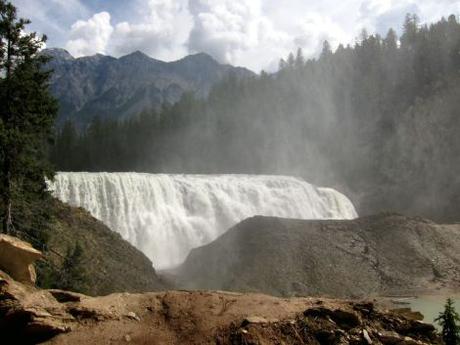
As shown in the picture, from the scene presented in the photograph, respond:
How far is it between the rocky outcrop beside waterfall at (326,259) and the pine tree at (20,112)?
1506 cm

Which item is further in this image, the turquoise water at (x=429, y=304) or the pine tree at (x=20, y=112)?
the turquoise water at (x=429, y=304)

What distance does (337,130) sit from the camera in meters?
83.9

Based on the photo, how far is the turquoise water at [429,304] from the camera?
24.1m

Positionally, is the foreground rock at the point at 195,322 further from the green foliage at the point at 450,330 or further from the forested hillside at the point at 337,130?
the forested hillside at the point at 337,130

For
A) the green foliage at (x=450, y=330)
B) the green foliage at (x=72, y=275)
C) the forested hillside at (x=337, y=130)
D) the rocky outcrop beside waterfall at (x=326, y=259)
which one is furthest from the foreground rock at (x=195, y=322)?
the forested hillside at (x=337, y=130)

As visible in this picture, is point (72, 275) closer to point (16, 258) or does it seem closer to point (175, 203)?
point (16, 258)

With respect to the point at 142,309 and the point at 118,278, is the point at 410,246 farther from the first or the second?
the point at 142,309

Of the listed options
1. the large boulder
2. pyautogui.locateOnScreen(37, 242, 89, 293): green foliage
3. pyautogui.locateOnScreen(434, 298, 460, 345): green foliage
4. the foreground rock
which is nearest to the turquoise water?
pyautogui.locateOnScreen(434, 298, 460, 345): green foliage

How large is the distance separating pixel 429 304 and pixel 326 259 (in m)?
7.43

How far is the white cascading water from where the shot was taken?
3916cm

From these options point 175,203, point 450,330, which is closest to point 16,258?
point 450,330

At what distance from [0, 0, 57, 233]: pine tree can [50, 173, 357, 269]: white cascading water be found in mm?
20624

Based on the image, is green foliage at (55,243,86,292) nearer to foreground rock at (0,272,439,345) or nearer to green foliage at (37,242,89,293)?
green foliage at (37,242,89,293)

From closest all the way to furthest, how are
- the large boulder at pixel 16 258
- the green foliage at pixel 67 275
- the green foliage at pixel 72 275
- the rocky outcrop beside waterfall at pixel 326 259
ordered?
1. the large boulder at pixel 16 258
2. the green foliage at pixel 67 275
3. the green foliage at pixel 72 275
4. the rocky outcrop beside waterfall at pixel 326 259
